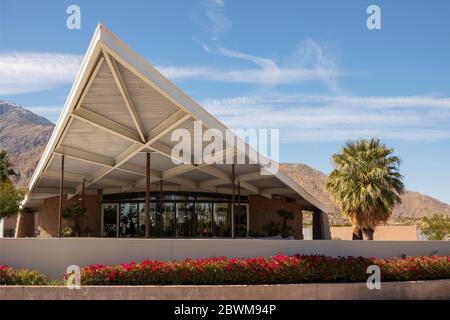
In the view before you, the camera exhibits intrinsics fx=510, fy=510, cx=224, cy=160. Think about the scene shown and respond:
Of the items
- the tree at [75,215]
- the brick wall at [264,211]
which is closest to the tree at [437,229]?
the brick wall at [264,211]

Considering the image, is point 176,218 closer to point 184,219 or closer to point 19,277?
point 184,219

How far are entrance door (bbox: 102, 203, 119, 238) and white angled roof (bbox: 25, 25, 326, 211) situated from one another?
589 cm

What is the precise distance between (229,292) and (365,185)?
17655 millimetres

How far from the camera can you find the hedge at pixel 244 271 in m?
13.2

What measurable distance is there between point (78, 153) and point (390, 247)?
1358 centimetres

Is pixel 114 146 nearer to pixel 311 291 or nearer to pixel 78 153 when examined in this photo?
pixel 78 153

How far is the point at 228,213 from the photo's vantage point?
36.7 m

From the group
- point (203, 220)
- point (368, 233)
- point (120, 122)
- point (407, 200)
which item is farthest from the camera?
point (407, 200)

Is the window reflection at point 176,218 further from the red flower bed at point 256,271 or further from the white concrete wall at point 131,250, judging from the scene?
the red flower bed at point 256,271

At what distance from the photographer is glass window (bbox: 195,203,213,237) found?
1416 inches

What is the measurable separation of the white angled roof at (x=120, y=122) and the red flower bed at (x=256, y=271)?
4362mm

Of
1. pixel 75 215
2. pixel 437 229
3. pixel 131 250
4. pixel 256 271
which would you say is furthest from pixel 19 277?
pixel 437 229

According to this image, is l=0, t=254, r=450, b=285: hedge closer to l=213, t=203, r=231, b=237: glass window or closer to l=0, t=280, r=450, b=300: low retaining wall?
l=0, t=280, r=450, b=300: low retaining wall

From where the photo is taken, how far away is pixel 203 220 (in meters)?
36.1
